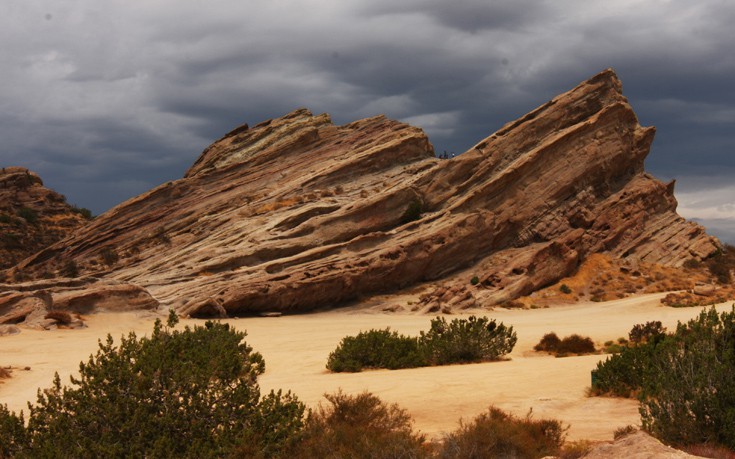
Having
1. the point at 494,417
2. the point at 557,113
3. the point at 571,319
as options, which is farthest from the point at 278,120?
the point at 494,417

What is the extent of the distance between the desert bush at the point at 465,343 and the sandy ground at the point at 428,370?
656mm

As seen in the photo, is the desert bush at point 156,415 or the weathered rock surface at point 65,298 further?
the weathered rock surface at point 65,298

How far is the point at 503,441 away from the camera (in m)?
7.95

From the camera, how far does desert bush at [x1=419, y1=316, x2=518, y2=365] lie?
58.7 ft

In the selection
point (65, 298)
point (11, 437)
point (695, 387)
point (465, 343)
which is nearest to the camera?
point (11, 437)

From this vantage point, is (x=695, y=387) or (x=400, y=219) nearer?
(x=695, y=387)

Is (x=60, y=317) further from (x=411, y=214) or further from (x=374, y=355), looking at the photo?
(x=411, y=214)

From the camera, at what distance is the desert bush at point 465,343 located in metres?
17.9

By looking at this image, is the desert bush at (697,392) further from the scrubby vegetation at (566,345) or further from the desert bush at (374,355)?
the scrubby vegetation at (566,345)

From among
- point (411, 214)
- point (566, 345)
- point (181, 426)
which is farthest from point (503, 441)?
point (411, 214)

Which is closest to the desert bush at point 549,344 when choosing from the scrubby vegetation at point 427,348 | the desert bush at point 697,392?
the scrubby vegetation at point 427,348

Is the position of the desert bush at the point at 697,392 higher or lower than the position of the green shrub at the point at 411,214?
lower

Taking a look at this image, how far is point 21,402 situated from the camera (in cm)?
1395

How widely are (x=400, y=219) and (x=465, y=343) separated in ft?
75.7
